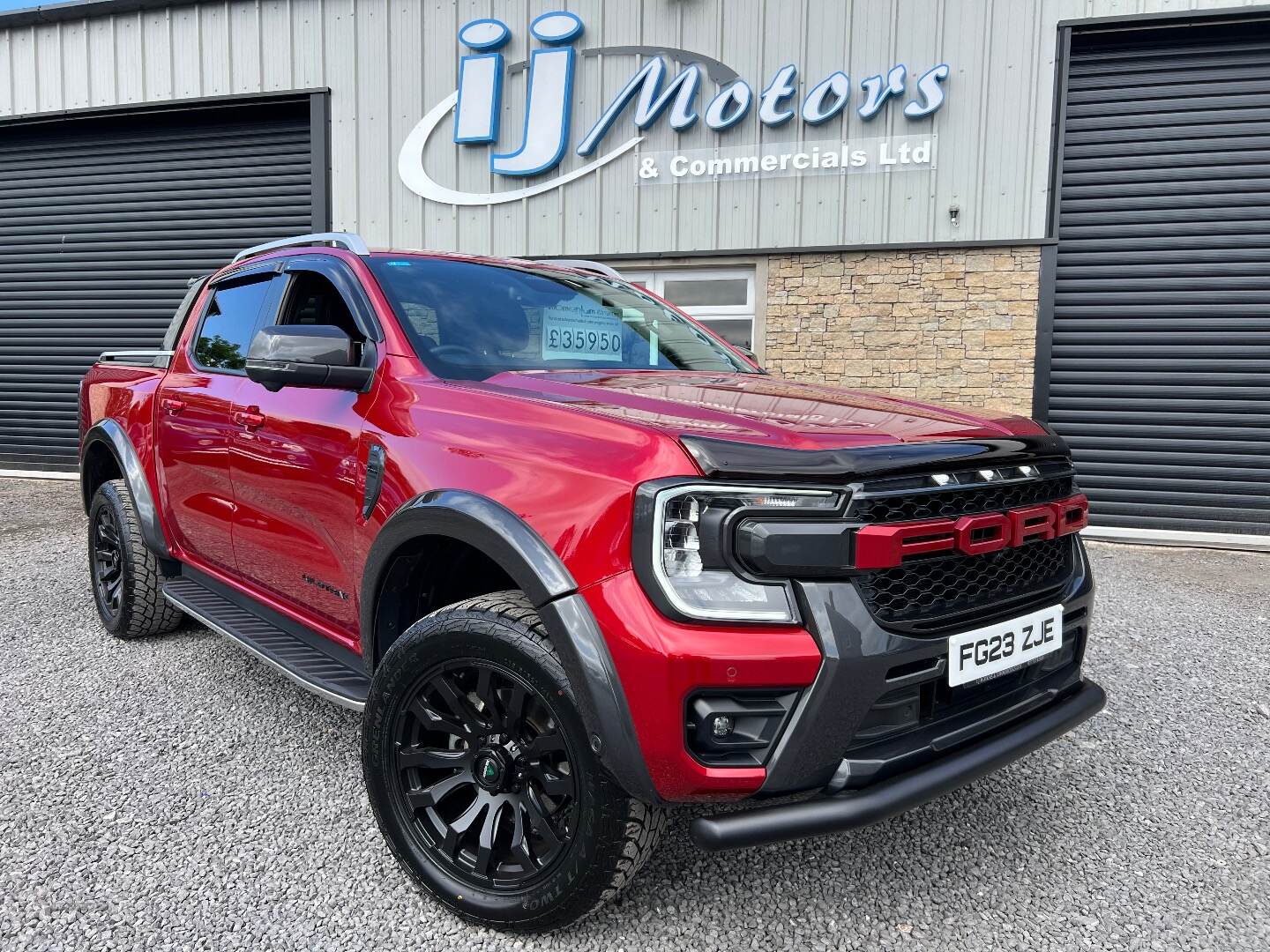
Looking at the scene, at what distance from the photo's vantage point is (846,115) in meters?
7.38

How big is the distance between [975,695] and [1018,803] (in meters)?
0.92

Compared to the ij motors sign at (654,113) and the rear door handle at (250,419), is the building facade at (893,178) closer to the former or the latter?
the ij motors sign at (654,113)

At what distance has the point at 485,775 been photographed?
1.88 m

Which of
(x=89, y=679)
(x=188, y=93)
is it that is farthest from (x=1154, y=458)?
(x=188, y=93)

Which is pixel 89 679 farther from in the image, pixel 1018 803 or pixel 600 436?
pixel 1018 803

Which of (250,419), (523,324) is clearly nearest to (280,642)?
(250,419)

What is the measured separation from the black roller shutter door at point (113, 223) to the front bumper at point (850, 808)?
29.2 ft

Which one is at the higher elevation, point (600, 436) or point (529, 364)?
point (529, 364)

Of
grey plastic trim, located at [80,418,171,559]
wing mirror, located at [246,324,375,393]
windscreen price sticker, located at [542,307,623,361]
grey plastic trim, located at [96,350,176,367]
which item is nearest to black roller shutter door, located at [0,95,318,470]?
grey plastic trim, located at [96,350,176,367]

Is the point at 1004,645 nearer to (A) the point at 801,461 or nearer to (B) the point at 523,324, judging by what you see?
(A) the point at 801,461

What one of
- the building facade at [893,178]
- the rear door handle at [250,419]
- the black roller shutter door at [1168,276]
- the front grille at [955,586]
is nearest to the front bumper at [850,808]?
the front grille at [955,586]

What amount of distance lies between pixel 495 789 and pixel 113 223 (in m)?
10.6

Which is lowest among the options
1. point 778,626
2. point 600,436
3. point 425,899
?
point 425,899

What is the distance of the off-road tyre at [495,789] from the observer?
1.67m
